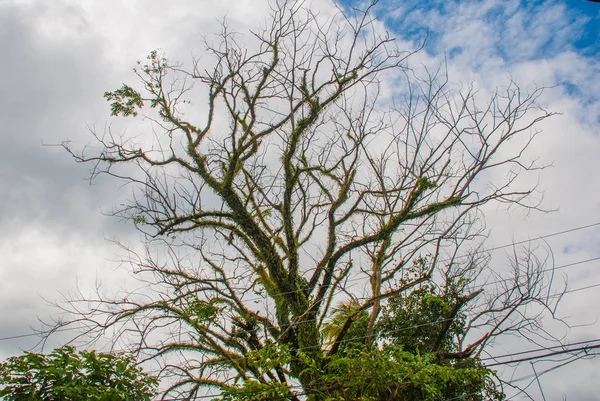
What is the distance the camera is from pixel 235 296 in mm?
10945

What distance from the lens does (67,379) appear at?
6316 millimetres

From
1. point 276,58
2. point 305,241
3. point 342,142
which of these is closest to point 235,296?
point 305,241

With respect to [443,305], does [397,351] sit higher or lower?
lower

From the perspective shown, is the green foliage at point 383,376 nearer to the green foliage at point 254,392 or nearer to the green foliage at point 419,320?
the green foliage at point 254,392

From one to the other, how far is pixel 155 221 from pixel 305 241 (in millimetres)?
3937

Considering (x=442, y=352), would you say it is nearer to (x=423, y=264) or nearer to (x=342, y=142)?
(x=423, y=264)

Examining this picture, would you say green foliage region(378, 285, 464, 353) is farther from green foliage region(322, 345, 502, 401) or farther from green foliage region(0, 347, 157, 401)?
green foliage region(0, 347, 157, 401)

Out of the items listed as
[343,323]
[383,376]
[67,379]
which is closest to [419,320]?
[343,323]

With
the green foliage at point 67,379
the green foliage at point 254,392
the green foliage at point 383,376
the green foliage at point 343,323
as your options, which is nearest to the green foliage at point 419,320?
the green foliage at point 343,323

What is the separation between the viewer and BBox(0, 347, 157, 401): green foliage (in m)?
6.13

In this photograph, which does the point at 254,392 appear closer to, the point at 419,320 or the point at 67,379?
the point at 67,379

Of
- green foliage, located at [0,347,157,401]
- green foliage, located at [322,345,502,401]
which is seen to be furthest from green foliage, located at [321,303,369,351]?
green foliage, located at [0,347,157,401]

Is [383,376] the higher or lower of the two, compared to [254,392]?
lower

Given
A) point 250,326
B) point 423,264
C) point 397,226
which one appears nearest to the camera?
point 250,326
